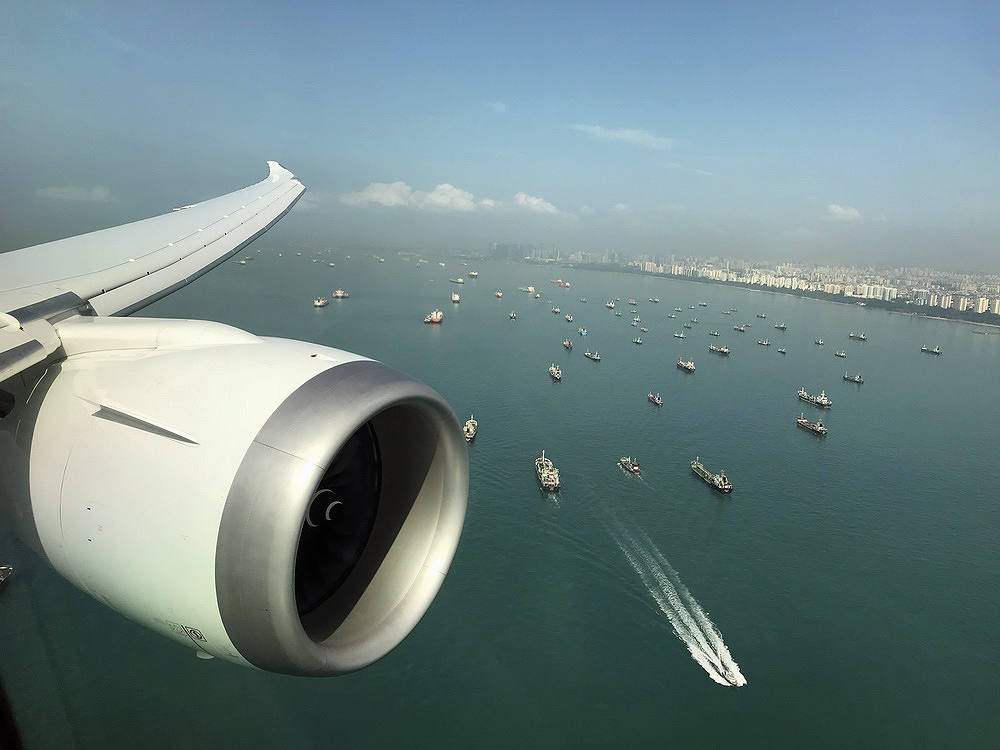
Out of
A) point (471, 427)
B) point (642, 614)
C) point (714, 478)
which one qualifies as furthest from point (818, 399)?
point (642, 614)

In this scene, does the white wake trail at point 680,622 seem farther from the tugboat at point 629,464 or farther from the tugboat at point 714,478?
the tugboat at point 714,478

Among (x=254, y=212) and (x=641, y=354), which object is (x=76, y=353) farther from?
(x=641, y=354)

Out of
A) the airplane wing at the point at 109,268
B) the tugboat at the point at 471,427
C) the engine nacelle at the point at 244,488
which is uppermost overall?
the airplane wing at the point at 109,268

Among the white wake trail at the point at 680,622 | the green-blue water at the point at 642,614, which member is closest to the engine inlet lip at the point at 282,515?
the green-blue water at the point at 642,614

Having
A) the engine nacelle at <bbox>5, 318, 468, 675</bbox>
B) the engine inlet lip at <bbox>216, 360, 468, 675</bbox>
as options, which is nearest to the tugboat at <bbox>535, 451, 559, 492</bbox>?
the engine nacelle at <bbox>5, 318, 468, 675</bbox>

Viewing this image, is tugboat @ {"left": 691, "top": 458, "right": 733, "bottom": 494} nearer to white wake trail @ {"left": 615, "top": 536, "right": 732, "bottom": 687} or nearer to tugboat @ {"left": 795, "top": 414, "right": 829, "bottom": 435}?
white wake trail @ {"left": 615, "top": 536, "right": 732, "bottom": 687}

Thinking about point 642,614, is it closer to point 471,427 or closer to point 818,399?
point 471,427

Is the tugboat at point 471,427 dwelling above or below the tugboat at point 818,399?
below
